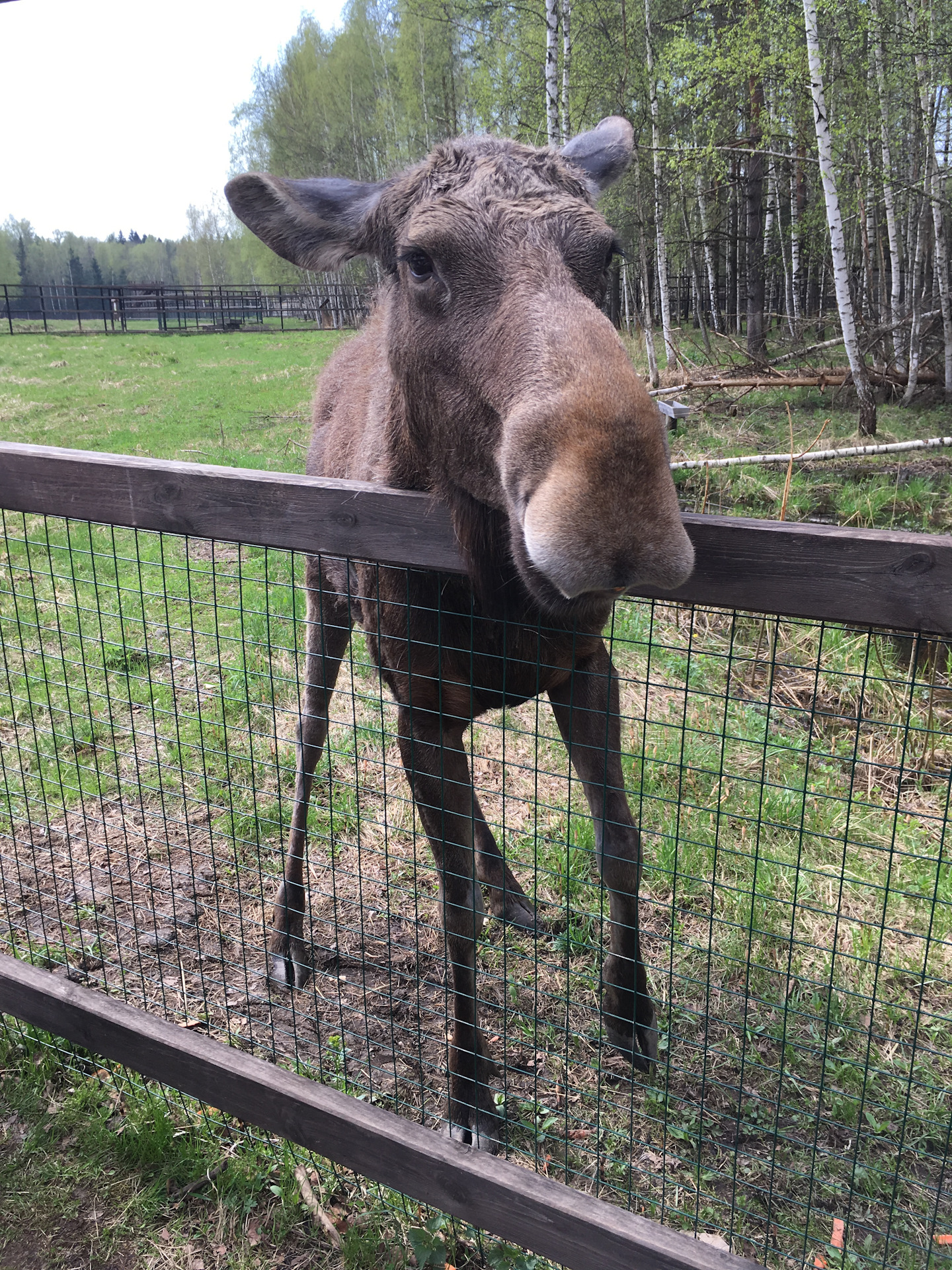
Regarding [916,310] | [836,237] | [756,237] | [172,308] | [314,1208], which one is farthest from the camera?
[172,308]

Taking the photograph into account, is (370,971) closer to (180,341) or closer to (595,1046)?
(595,1046)

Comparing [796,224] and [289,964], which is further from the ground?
[796,224]

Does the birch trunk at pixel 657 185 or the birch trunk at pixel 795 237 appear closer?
the birch trunk at pixel 657 185

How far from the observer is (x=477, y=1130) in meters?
2.50

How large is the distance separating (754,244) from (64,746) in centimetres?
1659

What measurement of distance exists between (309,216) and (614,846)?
2190 millimetres

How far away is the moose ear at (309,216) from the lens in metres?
2.44

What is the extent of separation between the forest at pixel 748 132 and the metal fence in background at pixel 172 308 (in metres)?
15.0

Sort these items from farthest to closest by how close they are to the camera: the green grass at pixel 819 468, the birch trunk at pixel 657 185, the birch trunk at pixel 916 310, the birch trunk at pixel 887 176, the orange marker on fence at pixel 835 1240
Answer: the birch trunk at pixel 657 185, the birch trunk at pixel 916 310, the birch trunk at pixel 887 176, the green grass at pixel 819 468, the orange marker on fence at pixel 835 1240

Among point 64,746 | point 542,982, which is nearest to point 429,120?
point 64,746

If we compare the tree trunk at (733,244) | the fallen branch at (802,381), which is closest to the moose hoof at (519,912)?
the fallen branch at (802,381)

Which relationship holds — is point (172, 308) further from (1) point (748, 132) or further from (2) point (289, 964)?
(2) point (289, 964)

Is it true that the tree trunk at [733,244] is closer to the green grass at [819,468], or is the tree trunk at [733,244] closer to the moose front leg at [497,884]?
the green grass at [819,468]

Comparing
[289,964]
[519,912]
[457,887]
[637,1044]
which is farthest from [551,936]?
[289,964]
